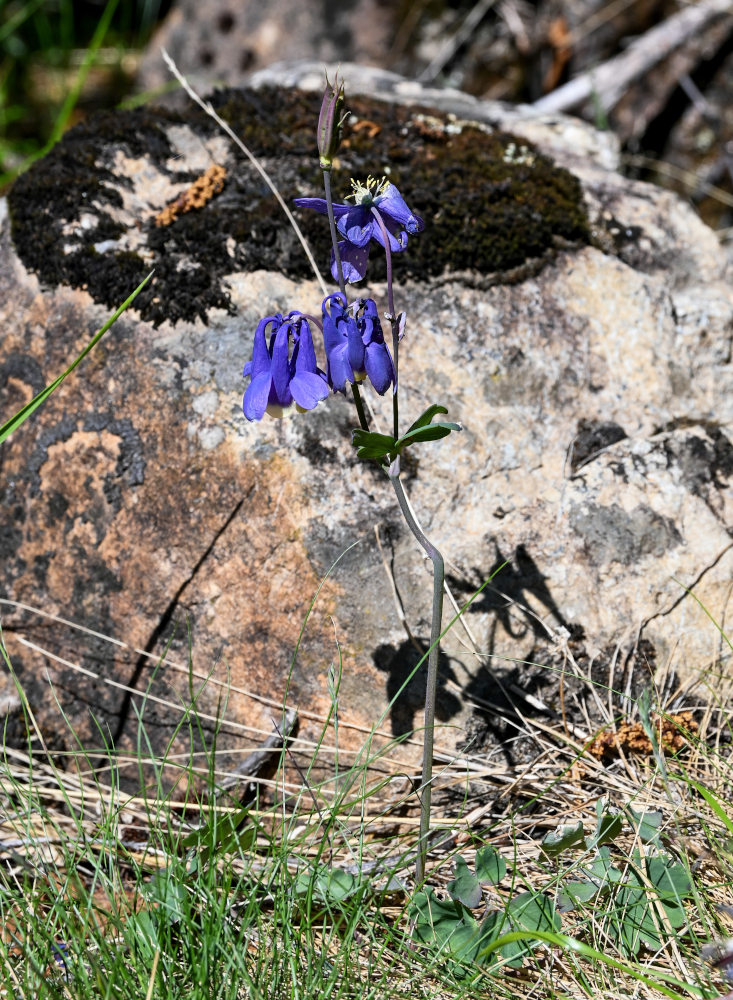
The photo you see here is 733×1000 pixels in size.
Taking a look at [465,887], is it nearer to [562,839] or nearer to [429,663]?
[562,839]

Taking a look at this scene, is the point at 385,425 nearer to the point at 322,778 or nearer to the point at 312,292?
the point at 312,292

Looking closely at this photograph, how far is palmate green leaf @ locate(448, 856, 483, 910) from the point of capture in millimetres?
1948

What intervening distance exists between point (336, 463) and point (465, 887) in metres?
1.14

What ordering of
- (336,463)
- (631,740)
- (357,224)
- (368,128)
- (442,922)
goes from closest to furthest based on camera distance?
(357,224), (442,922), (631,740), (336,463), (368,128)

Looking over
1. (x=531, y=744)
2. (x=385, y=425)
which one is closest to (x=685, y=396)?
(x=385, y=425)

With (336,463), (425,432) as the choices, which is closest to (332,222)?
(425,432)

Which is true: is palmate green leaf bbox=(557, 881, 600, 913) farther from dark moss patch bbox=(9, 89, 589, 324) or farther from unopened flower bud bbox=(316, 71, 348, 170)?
dark moss patch bbox=(9, 89, 589, 324)

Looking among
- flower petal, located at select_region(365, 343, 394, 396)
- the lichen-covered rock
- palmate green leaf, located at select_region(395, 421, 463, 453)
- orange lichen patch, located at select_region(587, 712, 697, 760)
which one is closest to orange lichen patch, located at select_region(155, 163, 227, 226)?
the lichen-covered rock

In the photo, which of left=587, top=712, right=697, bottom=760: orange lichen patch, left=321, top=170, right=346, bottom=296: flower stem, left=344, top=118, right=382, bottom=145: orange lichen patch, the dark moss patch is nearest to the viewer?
left=321, top=170, right=346, bottom=296: flower stem

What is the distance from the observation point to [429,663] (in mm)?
1837

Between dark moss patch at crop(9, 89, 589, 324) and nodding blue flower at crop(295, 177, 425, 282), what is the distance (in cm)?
85

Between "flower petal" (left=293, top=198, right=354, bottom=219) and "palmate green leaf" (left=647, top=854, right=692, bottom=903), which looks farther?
"palmate green leaf" (left=647, top=854, right=692, bottom=903)

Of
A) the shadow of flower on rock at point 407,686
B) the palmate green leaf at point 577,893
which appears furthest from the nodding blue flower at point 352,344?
the palmate green leaf at point 577,893

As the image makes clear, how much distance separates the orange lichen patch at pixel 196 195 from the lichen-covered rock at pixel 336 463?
2cm
